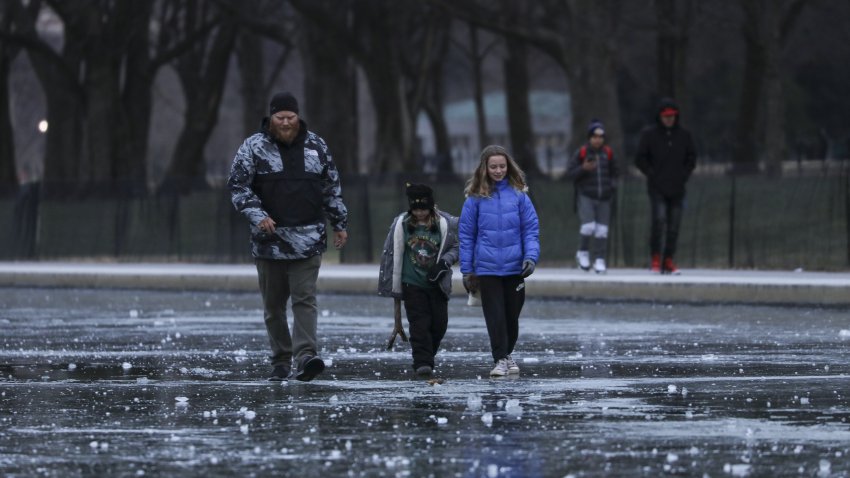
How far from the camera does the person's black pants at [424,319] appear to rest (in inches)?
558

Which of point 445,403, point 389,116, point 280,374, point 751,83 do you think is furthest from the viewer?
point 751,83

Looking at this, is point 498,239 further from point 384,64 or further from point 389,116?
point 389,116

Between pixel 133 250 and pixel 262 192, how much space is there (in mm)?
21920

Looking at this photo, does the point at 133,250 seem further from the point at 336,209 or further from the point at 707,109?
the point at 707,109

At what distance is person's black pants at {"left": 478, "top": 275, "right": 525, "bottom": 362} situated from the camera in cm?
1416

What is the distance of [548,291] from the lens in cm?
2473

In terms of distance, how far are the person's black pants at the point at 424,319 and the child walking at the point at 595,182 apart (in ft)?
34.8

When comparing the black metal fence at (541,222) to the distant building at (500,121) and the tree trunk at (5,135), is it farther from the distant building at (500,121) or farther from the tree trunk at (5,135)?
the distant building at (500,121)

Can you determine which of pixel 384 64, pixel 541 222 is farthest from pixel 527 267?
pixel 384 64

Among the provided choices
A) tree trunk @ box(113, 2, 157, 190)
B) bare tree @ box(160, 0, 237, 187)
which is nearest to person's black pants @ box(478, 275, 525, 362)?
tree trunk @ box(113, 2, 157, 190)

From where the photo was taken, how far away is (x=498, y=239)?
1404cm

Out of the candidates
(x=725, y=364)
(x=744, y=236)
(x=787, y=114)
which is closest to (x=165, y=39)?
(x=744, y=236)

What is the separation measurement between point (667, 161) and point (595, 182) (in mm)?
1157

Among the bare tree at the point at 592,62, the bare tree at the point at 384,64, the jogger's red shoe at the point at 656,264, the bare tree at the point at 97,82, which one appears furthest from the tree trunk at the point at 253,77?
the jogger's red shoe at the point at 656,264
